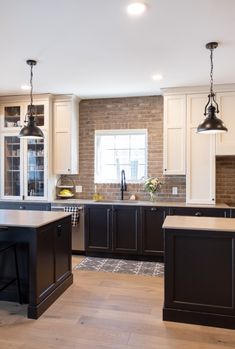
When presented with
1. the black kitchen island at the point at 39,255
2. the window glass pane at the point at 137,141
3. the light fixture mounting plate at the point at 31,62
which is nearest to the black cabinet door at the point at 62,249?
the black kitchen island at the point at 39,255

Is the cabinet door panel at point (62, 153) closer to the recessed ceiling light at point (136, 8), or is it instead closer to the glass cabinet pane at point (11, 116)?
the glass cabinet pane at point (11, 116)

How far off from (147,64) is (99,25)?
109cm

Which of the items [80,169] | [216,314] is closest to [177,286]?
[216,314]

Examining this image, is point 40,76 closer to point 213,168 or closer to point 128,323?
point 213,168

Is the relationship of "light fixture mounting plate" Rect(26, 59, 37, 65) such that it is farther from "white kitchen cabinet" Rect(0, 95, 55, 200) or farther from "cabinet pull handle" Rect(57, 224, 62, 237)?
"cabinet pull handle" Rect(57, 224, 62, 237)

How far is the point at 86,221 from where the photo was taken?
4621 millimetres

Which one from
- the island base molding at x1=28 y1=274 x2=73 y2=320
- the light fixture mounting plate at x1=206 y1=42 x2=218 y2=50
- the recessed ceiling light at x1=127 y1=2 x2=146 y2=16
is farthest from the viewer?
the light fixture mounting plate at x1=206 y1=42 x2=218 y2=50

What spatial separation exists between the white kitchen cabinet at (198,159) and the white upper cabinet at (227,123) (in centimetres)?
11

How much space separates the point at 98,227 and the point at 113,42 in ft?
8.98

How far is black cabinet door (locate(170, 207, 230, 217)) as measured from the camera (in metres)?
4.12

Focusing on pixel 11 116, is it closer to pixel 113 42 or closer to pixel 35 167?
pixel 35 167

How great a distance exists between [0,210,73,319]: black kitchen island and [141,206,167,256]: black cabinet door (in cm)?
133

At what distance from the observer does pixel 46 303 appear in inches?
113

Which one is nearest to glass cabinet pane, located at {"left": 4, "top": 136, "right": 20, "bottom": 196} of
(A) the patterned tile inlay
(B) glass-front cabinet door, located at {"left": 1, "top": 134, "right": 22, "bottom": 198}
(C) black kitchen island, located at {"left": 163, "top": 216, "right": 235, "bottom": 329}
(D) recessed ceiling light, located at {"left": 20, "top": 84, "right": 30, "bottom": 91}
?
(B) glass-front cabinet door, located at {"left": 1, "top": 134, "right": 22, "bottom": 198}
